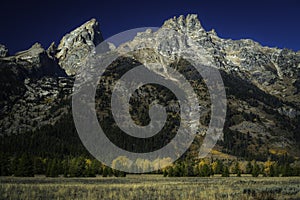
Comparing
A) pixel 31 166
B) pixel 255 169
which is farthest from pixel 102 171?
pixel 255 169

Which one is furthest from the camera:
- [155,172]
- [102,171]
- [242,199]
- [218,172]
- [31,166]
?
[155,172]

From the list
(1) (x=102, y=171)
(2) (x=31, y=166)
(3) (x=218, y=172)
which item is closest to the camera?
(2) (x=31, y=166)

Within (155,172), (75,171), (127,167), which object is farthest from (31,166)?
(155,172)

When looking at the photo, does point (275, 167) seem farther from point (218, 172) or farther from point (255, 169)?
point (218, 172)

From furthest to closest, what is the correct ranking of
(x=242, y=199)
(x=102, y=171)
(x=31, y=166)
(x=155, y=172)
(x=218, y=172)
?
(x=155, y=172)
(x=218, y=172)
(x=102, y=171)
(x=31, y=166)
(x=242, y=199)

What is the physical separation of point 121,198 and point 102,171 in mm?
84024

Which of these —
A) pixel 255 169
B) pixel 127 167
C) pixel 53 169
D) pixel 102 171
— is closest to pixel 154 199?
pixel 53 169

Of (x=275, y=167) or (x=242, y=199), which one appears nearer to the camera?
(x=242, y=199)

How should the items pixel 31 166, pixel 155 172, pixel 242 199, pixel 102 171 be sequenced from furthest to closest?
1. pixel 155 172
2. pixel 102 171
3. pixel 31 166
4. pixel 242 199

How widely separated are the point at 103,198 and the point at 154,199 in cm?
482

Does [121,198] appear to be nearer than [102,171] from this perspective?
Yes

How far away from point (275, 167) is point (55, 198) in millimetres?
104087

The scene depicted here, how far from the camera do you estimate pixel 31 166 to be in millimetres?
95188

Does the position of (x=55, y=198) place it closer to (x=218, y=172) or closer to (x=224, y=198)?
(x=224, y=198)
